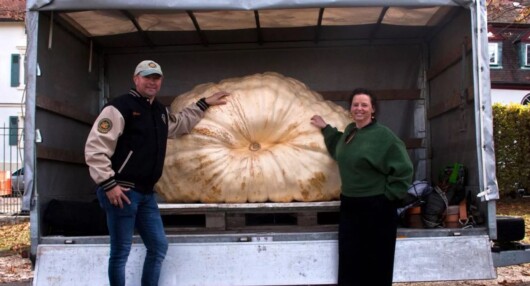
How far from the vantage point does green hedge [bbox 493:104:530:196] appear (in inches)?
497

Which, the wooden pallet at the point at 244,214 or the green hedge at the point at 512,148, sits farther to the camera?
the green hedge at the point at 512,148

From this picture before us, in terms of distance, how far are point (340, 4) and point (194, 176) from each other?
1.66 m

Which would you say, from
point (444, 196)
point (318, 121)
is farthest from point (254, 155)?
point (444, 196)

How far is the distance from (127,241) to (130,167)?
0.47 meters

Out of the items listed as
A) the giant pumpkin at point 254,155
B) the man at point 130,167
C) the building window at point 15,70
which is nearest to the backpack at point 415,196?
the giant pumpkin at point 254,155

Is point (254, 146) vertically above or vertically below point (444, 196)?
above

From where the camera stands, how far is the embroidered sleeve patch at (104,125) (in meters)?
3.32

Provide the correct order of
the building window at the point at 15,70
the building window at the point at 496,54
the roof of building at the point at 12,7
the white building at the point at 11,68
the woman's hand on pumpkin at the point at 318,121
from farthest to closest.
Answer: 1. the building window at the point at 496,54
2. the building window at the point at 15,70
3. the white building at the point at 11,68
4. the roof of building at the point at 12,7
5. the woman's hand on pumpkin at the point at 318,121

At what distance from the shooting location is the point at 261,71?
17.9 ft

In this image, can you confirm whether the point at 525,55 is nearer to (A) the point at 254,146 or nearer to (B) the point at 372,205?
(A) the point at 254,146

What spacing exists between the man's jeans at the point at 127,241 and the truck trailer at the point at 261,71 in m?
0.10

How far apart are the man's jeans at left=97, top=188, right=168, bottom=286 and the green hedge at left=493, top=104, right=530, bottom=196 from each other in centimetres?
1107

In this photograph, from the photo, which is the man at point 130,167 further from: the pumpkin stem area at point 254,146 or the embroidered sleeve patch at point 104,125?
the pumpkin stem area at point 254,146

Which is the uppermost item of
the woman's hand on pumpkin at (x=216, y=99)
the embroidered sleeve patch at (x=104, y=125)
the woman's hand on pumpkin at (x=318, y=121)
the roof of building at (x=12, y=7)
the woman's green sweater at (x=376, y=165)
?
the roof of building at (x=12, y=7)
